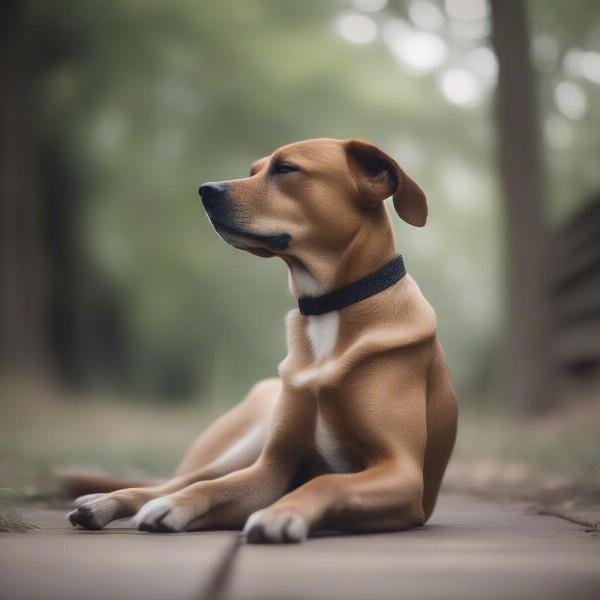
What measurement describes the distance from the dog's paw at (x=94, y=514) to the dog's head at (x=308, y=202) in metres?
0.98

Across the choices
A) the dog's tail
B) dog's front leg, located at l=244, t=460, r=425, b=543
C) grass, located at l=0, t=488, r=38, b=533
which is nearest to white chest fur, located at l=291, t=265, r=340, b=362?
dog's front leg, located at l=244, t=460, r=425, b=543

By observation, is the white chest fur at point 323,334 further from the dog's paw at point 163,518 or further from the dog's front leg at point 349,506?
the dog's paw at point 163,518

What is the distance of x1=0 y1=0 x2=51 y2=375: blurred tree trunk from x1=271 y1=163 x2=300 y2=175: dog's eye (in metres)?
9.50

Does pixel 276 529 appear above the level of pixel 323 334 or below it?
below

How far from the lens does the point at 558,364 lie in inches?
348

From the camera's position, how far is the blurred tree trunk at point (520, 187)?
9.01 meters

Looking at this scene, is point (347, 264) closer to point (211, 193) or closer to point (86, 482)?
point (211, 193)

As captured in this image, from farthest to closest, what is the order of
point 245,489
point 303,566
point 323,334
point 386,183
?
point 386,183 < point 323,334 < point 245,489 < point 303,566

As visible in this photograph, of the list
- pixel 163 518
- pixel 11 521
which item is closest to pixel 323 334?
pixel 163 518

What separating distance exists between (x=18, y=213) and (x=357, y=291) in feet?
33.7

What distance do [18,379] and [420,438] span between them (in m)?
10.1

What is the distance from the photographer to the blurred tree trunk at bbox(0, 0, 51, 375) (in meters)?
12.1

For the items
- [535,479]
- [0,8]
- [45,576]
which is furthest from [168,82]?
[45,576]

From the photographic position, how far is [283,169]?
3.28 m
